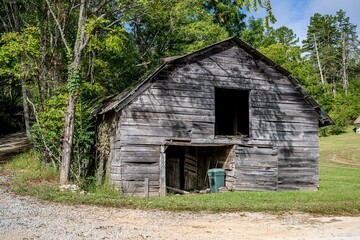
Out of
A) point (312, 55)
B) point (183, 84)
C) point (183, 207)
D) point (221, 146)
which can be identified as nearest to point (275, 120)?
point (221, 146)

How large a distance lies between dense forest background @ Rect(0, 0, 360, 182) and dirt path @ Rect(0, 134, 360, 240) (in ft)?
15.0

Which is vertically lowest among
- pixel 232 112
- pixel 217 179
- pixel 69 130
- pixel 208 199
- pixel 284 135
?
pixel 208 199

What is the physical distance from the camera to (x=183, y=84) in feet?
56.8

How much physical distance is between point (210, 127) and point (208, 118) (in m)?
0.40

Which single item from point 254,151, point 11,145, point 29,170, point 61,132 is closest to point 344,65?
point 11,145

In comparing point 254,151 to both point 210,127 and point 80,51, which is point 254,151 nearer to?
point 210,127

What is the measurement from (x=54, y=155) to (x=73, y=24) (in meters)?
9.39

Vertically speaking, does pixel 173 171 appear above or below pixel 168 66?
below

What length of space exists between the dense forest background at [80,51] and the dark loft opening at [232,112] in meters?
5.06

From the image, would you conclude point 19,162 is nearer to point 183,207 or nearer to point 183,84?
point 183,84

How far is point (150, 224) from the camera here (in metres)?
9.51

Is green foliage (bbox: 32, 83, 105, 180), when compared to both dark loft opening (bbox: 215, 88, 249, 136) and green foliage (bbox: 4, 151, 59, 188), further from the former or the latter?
dark loft opening (bbox: 215, 88, 249, 136)

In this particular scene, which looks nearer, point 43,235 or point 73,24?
point 43,235

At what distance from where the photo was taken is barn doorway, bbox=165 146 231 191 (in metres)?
20.3
